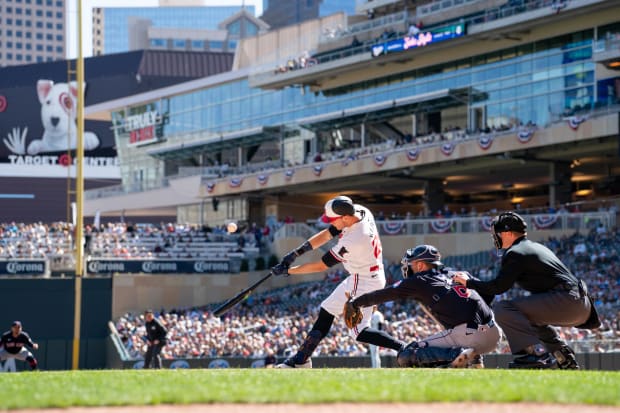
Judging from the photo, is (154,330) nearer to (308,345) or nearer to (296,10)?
(308,345)

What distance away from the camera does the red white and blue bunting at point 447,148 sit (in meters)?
47.3

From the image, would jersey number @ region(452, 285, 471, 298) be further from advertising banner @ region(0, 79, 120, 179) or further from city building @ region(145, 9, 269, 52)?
city building @ region(145, 9, 269, 52)

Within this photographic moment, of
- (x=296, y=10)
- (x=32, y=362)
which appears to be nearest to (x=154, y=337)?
(x=32, y=362)

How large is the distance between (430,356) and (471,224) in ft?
99.1

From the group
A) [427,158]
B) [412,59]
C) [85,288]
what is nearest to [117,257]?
[85,288]

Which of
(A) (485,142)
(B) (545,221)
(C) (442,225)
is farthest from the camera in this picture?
(A) (485,142)

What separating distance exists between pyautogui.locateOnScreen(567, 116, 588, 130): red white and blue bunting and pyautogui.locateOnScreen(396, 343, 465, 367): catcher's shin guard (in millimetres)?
31606

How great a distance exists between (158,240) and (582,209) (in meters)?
19.4

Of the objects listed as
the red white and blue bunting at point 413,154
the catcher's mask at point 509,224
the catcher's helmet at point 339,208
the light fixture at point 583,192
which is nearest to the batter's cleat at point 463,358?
the catcher's mask at point 509,224

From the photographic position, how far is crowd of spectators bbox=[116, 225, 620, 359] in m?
29.5

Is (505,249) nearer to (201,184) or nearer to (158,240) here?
(158,240)

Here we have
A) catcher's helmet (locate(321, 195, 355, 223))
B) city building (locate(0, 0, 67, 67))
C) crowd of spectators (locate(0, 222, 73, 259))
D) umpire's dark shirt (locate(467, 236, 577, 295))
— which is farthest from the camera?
city building (locate(0, 0, 67, 67))

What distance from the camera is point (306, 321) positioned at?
3412 cm

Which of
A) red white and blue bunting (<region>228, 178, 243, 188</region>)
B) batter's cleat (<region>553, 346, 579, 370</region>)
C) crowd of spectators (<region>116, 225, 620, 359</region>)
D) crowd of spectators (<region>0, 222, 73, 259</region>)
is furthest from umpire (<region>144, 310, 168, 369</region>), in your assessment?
red white and blue bunting (<region>228, 178, 243, 188</region>)
